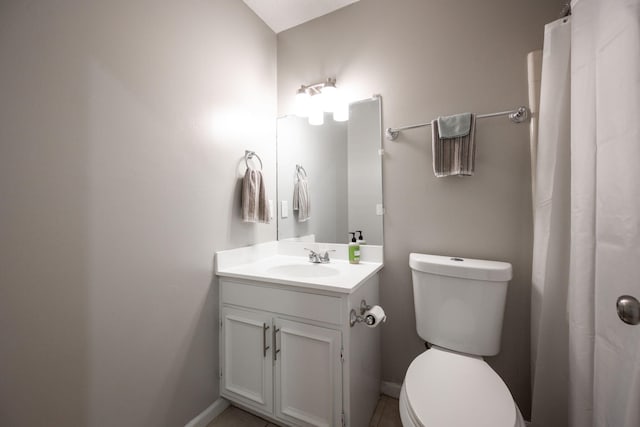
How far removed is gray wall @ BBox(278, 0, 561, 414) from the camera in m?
1.31

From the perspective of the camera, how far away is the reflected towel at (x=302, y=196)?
1889mm

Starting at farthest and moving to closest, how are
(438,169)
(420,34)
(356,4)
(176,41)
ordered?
(356,4) < (420,34) < (438,169) < (176,41)

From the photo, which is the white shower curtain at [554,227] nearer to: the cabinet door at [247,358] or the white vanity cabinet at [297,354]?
the white vanity cabinet at [297,354]

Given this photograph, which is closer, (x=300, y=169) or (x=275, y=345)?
(x=275, y=345)

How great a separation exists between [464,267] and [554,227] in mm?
378

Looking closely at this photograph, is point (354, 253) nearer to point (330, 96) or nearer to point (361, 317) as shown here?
point (361, 317)

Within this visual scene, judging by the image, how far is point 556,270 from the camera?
1063mm

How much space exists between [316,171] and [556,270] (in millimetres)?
1371

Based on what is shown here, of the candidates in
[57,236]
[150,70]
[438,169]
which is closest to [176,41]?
[150,70]

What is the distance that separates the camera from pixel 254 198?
63.4 inches

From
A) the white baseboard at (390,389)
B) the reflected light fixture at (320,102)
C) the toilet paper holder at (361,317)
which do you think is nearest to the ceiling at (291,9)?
the reflected light fixture at (320,102)

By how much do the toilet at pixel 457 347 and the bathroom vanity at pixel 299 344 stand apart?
0.28 metres

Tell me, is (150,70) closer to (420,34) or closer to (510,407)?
(420,34)

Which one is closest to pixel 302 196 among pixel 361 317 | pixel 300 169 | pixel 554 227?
pixel 300 169
